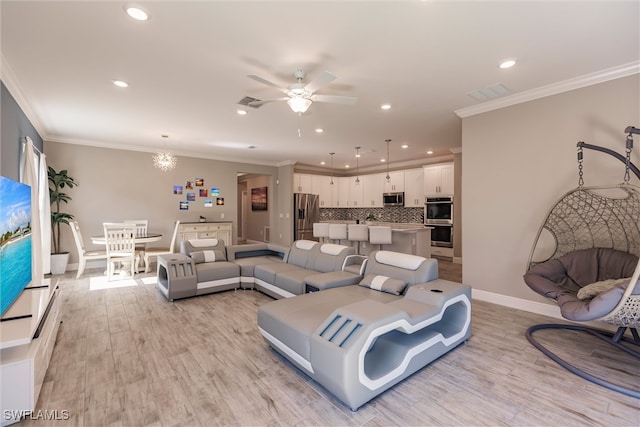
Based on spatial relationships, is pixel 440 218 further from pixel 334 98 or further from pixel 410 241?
pixel 334 98

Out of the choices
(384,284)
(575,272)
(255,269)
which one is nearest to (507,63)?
(575,272)

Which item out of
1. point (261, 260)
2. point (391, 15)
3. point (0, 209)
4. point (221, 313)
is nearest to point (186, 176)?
point (261, 260)

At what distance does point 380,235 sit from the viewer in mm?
5488

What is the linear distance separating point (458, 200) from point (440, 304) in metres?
5.03

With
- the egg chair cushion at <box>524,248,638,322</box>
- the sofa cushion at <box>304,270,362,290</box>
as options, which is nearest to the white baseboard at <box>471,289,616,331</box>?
the egg chair cushion at <box>524,248,638,322</box>

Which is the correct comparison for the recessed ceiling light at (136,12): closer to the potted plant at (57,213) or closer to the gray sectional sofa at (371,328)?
the gray sectional sofa at (371,328)

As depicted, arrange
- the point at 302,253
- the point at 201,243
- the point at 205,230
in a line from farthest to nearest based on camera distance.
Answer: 1. the point at 205,230
2. the point at 201,243
3. the point at 302,253

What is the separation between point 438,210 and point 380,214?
2.22m

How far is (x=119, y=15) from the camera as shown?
2119mm

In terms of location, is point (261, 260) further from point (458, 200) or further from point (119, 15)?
point (458, 200)

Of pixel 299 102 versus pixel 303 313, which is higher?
pixel 299 102

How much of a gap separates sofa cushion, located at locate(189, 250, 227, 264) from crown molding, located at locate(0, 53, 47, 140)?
286 cm

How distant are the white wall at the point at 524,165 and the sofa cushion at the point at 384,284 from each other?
1.79 metres

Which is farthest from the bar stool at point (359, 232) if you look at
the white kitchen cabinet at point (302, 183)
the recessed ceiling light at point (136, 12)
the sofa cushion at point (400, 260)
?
the recessed ceiling light at point (136, 12)
